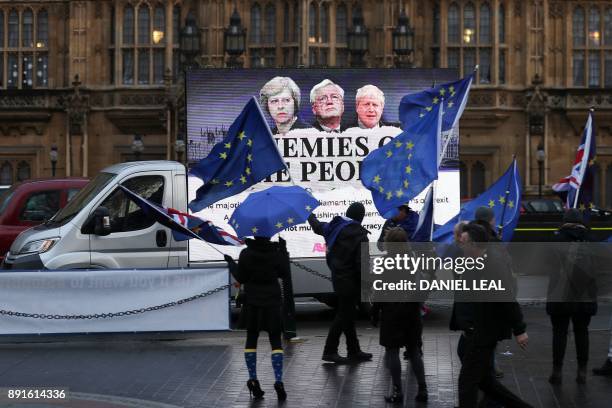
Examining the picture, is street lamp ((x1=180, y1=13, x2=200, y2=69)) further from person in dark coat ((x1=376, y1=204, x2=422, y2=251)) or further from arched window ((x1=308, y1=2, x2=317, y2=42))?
person in dark coat ((x1=376, y1=204, x2=422, y2=251))

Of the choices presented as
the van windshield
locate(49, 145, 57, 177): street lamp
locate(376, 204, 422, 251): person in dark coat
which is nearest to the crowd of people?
locate(376, 204, 422, 251): person in dark coat

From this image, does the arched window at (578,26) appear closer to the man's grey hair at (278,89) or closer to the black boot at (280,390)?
the man's grey hair at (278,89)

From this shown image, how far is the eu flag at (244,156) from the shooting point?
55.3 ft

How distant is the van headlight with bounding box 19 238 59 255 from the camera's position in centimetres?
1862

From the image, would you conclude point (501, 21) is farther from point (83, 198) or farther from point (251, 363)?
point (251, 363)

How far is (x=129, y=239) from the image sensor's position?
1877cm

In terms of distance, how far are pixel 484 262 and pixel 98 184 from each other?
8.35 meters

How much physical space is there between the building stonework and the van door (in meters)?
21.9

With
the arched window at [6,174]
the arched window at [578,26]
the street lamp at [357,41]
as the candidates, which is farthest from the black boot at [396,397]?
the arched window at [6,174]

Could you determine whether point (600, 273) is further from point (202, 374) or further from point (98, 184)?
point (98, 184)

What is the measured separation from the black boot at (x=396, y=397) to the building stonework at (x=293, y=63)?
27.8 m

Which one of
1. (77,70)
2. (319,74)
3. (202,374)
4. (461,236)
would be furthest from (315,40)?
(461,236)

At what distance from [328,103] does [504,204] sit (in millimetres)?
3117

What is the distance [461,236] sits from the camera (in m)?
12.1
